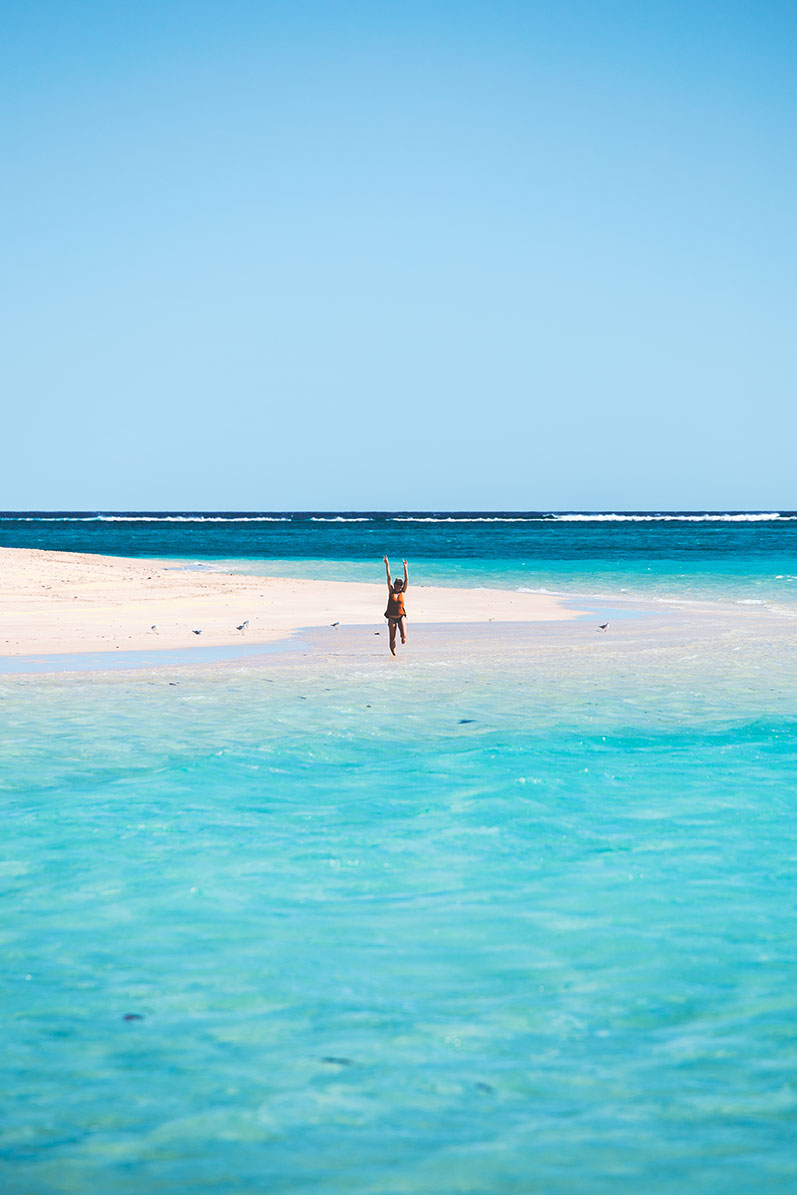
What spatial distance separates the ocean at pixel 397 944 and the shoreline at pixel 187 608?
239 inches

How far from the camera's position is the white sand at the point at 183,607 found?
70.4ft

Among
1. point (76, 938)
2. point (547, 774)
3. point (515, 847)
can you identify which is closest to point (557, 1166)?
point (76, 938)

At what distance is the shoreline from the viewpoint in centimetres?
2103

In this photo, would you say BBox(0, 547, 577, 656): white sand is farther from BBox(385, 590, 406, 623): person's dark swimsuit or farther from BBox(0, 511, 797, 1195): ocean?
BBox(0, 511, 797, 1195): ocean

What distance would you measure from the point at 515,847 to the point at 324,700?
20.3ft

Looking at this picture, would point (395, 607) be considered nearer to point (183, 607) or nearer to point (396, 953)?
point (183, 607)

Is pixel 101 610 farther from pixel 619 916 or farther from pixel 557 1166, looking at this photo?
pixel 557 1166

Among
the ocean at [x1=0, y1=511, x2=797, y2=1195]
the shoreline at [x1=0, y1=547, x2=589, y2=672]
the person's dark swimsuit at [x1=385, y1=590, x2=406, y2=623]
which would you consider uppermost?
the person's dark swimsuit at [x1=385, y1=590, x2=406, y2=623]

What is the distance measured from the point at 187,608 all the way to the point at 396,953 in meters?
21.2

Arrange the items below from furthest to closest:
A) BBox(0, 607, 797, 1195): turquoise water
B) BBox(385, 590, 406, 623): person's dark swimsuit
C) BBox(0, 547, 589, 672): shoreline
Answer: BBox(0, 547, 589, 672): shoreline, BBox(385, 590, 406, 623): person's dark swimsuit, BBox(0, 607, 797, 1195): turquoise water

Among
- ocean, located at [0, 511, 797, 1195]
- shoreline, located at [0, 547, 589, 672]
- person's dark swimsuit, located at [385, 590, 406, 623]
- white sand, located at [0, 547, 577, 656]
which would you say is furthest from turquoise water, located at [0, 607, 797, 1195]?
white sand, located at [0, 547, 577, 656]

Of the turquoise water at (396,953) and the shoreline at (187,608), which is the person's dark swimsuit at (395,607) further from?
the turquoise water at (396,953)

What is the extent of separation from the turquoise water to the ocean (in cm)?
2

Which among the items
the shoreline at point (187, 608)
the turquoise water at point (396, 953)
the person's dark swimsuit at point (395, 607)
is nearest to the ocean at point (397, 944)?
the turquoise water at point (396, 953)
